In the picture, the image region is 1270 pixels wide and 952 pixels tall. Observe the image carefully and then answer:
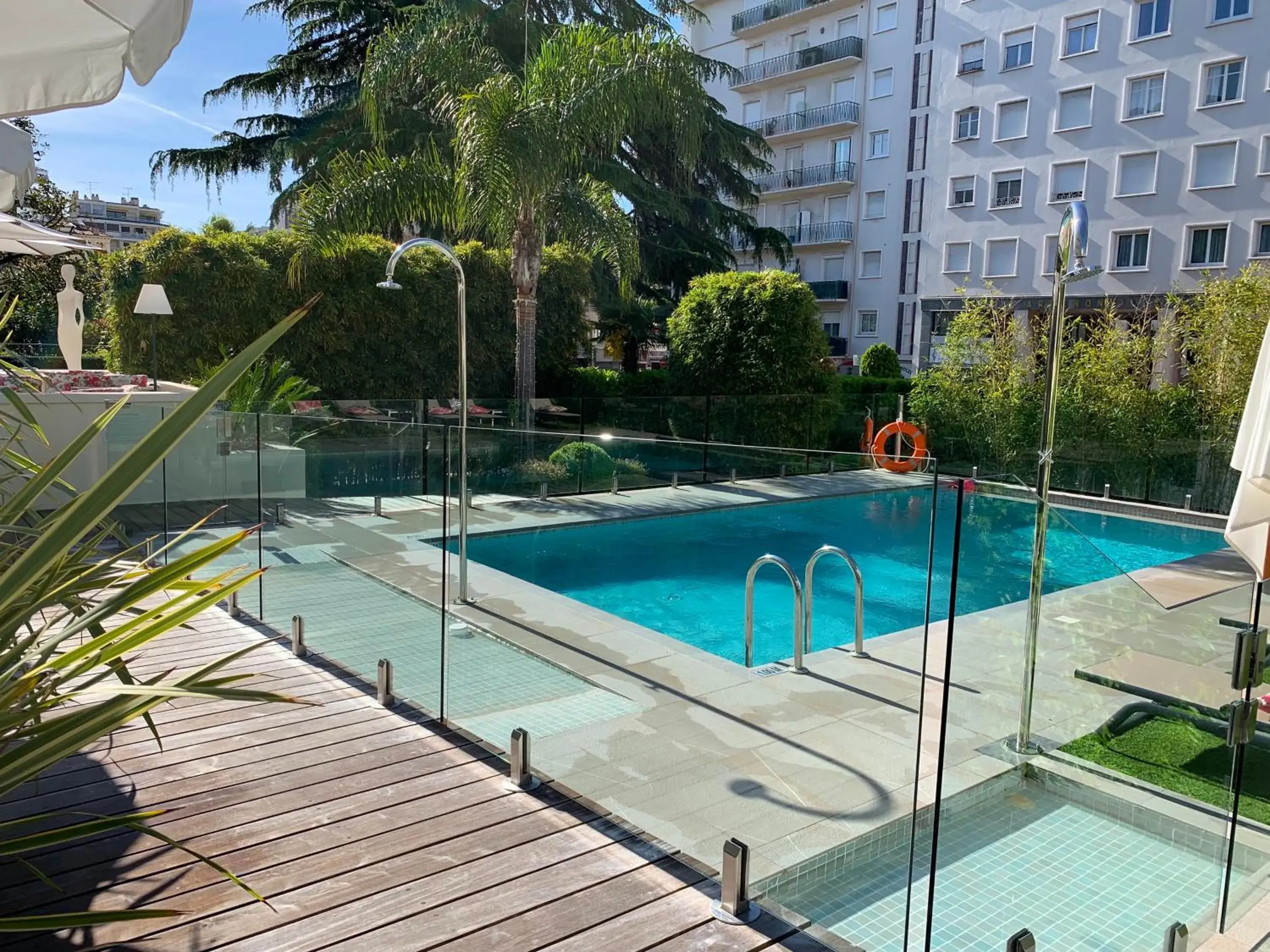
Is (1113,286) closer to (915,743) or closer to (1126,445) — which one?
(1126,445)

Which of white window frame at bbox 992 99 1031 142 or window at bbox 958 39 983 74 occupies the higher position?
window at bbox 958 39 983 74

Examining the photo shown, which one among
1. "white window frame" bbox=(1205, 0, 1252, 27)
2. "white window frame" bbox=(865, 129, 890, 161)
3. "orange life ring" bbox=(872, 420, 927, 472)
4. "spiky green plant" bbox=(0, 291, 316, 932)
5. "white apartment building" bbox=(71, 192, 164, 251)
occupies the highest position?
"white apartment building" bbox=(71, 192, 164, 251)

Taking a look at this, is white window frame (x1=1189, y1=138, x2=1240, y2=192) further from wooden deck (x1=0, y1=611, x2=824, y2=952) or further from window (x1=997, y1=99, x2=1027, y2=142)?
wooden deck (x1=0, y1=611, x2=824, y2=952)

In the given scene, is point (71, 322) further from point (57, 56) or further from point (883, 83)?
point (883, 83)

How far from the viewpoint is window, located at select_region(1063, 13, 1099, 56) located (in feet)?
77.9

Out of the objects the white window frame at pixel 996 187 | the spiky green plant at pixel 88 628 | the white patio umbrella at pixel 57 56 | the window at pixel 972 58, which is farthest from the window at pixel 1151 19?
the spiky green plant at pixel 88 628

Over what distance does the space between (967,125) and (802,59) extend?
8798 millimetres

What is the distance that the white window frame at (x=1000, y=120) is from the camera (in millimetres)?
25156

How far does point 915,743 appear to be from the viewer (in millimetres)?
2441

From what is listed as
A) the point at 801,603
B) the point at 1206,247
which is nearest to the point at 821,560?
the point at 801,603

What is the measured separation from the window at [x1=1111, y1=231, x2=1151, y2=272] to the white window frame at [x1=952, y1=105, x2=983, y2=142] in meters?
5.24

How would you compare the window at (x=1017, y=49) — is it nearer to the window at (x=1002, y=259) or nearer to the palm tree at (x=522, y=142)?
the window at (x=1002, y=259)

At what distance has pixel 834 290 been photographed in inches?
1282

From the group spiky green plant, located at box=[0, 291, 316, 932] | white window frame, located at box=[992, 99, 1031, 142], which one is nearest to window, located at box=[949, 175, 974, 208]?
white window frame, located at box=[992, 99, 1031, 142]
